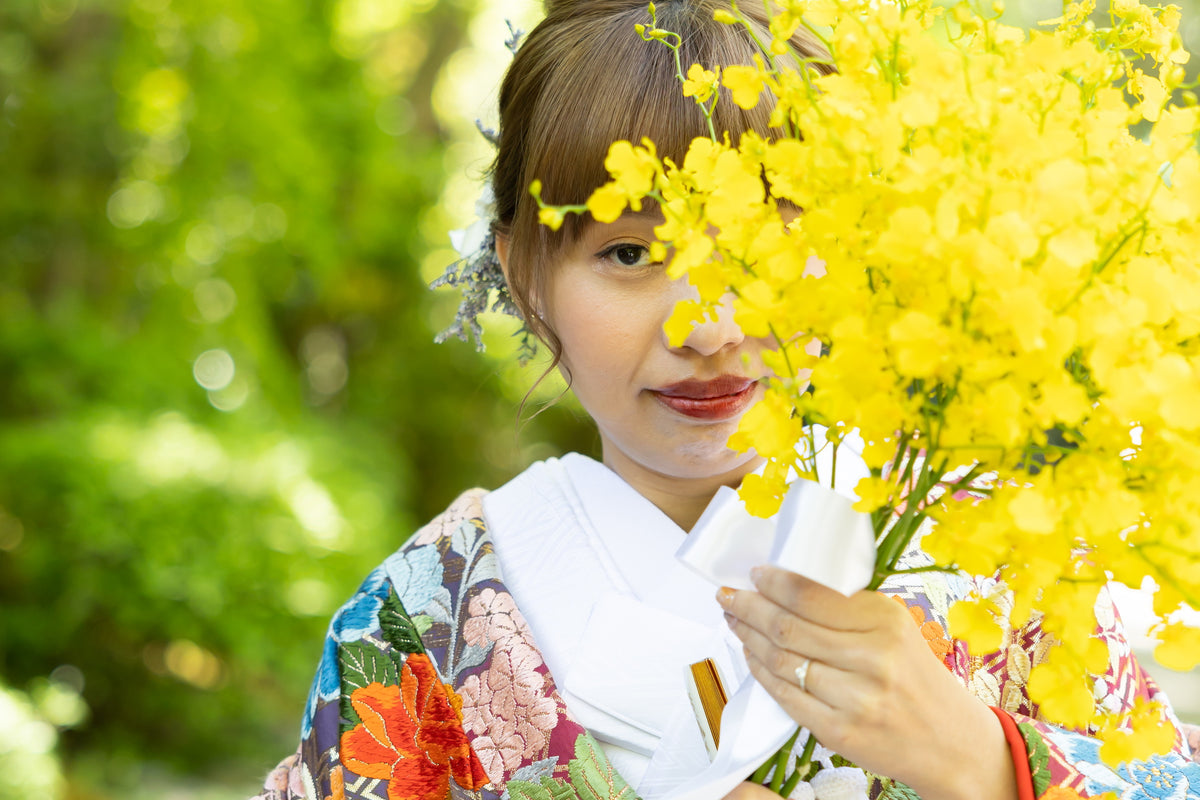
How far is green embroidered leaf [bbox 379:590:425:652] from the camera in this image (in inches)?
44.2

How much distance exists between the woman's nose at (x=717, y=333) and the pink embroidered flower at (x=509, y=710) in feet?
1.21

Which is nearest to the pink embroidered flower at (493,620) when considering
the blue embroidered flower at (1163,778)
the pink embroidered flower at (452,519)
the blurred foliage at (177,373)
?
the pink embroidered flower at (452,519)

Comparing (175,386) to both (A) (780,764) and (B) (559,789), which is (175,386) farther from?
(A) (780,764)

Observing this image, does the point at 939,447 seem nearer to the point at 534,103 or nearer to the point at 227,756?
the point at 534,103

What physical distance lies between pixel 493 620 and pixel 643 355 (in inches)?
13.0

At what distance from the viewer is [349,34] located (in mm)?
4875

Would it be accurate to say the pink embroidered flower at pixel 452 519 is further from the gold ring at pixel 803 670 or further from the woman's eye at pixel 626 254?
the gold ring at pixel 803 670

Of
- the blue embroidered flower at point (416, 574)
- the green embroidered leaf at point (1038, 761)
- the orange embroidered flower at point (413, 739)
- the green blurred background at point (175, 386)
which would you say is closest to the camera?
the green embroidered leaf at point (1038, 761)

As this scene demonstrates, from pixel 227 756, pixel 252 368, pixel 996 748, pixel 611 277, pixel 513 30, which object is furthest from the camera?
pixel 252 368

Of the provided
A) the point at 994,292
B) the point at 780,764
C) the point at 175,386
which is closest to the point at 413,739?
the point at 780,764

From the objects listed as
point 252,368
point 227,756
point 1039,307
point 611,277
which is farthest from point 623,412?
point 252,368

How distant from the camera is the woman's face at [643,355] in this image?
39.1 inches

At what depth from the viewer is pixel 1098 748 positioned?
893mm

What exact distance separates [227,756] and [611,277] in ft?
10.6
